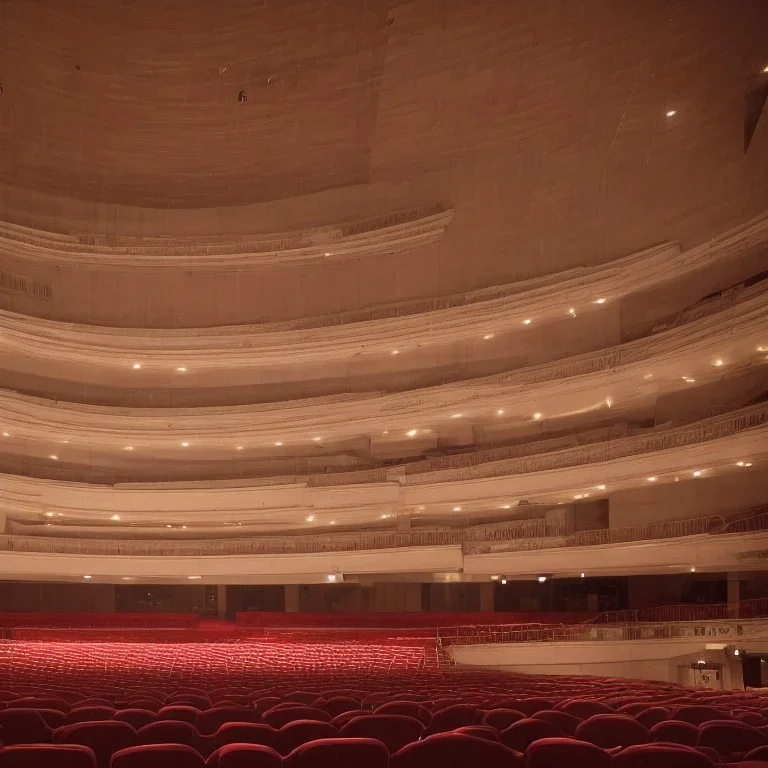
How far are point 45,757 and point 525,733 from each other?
8.15 ft

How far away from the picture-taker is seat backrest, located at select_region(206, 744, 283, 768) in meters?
3.49

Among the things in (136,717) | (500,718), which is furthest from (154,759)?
(500,718)

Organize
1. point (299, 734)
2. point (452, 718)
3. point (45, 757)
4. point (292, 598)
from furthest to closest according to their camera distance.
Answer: point (292, 598), point (452, 718), point (299, 734), point (45, 757)

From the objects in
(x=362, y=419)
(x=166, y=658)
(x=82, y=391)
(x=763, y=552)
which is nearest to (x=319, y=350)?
(x=362, y=419)

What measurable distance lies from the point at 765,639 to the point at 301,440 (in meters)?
18.1

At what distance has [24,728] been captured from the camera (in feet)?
15.4

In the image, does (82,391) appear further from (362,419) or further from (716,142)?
(716,142)

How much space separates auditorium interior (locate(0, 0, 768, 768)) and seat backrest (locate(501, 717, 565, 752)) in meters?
17.7

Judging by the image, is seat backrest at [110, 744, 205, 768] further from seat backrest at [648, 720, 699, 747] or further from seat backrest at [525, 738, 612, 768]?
seat backrest at [648, 720, 699, 747]

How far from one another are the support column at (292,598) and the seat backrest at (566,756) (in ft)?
112

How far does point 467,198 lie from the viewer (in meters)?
34.2

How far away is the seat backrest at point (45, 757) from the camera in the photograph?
11.0 feet

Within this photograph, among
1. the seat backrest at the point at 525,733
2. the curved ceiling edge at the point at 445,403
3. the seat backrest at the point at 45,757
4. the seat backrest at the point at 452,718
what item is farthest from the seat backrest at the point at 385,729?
the curved ceiling edge at the point at 445,403

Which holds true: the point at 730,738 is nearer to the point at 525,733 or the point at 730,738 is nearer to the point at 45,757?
the point at 525,733
